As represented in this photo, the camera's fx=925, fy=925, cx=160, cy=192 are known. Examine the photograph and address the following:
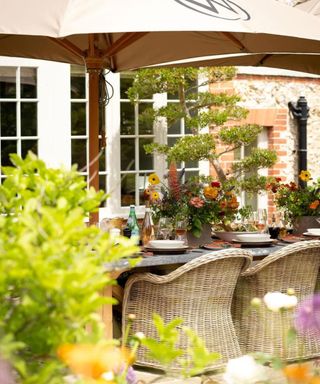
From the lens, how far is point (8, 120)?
28.5 feet

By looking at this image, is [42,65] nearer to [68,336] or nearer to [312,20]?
[312,20]

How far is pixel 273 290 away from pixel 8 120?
4178 millimetres

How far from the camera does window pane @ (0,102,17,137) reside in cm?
866

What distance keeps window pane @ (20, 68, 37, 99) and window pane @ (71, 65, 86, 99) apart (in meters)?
0.38

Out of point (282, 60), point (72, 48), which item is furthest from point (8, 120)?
point (72, 48)

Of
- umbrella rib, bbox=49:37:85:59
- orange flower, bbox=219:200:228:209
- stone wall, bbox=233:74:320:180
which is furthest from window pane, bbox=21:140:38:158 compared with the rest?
orange flower, bbox=219:200:228:209

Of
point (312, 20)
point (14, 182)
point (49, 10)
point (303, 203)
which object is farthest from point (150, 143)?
point (14, 182)

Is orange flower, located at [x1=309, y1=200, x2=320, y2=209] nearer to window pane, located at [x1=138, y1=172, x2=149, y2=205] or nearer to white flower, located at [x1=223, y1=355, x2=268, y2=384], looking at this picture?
window pane, located at [x1=138, y1=172, x2=149, y2=205]

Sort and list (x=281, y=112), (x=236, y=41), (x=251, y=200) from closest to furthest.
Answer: (x=236, y=41) → (x=251, y=200) → (x=281, y=112)

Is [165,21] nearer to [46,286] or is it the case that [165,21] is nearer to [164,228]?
[164,228]

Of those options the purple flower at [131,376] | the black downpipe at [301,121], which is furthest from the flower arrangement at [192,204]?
the black downpipe at [301,121]

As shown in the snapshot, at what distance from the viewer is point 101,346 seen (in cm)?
151

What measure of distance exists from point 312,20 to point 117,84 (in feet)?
12.7

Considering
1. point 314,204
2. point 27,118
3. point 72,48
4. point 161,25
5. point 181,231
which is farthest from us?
point 27,118
